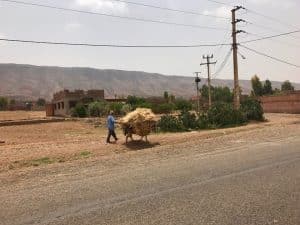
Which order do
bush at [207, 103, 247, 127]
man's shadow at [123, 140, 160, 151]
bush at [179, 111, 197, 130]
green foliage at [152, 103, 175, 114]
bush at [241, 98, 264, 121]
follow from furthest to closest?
green foliage at [152, 103, 175, 114] → bush at [241, 98, 264, 121] → bush at [207, 103, 247, 127] → bush at [179, 111, 197, 130] → man's shadow at [123, 140, 160, 151]

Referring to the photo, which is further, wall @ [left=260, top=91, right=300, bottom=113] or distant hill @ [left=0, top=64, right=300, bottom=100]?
distant hill @ [left=0, top=64, right=300, bottom=100]

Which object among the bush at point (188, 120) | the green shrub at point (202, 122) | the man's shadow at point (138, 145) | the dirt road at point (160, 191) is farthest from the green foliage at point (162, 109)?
the dirt road at point (160, 191)

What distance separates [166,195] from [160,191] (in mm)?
435

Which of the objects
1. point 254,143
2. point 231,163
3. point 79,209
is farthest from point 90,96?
point 79,209

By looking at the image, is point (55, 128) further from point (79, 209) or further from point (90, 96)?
point (90, 96)

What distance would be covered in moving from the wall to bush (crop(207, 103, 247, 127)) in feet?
63.9

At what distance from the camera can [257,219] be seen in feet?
25.7

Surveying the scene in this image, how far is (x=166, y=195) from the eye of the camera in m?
9.80

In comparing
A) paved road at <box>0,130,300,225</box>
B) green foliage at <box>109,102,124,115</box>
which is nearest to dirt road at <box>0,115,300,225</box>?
paved road at <box>0,130,300,225</box>

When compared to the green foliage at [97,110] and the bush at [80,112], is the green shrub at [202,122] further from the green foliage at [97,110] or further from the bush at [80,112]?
A: the bush at [80,112]

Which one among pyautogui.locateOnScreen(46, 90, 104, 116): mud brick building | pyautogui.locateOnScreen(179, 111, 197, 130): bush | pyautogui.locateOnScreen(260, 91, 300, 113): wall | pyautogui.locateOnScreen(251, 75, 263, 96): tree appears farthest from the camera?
pyautogui.locateOnScreen(251, 75, 263, 96): tree

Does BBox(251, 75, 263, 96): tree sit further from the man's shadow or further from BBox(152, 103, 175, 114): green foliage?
the man's shadow

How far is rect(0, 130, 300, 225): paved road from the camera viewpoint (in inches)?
321

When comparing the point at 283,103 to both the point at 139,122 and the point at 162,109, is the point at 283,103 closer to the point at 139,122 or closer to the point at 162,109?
the point at 162,109
